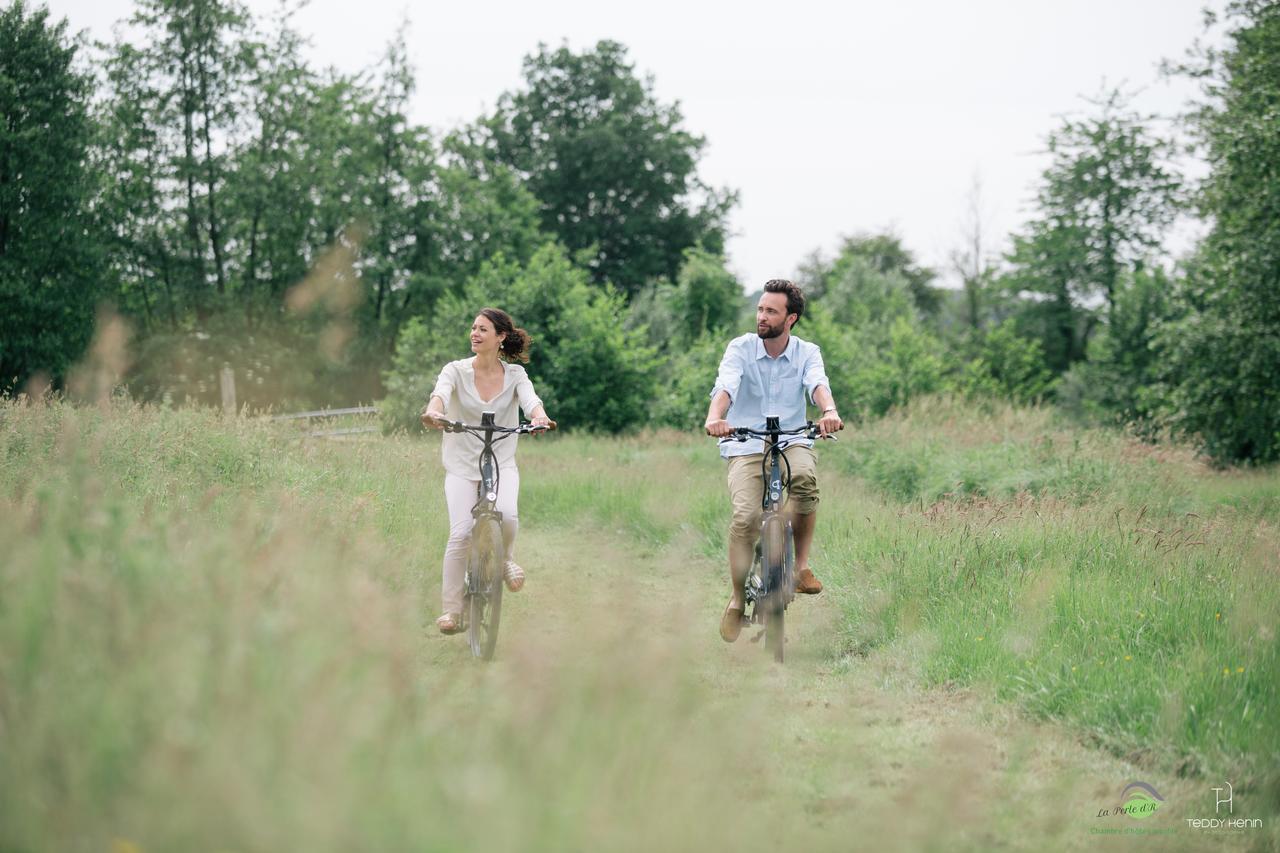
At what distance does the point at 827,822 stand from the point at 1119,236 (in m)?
44.7

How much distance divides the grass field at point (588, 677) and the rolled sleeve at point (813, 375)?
1.48 m

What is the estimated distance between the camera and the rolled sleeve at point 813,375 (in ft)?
19.9

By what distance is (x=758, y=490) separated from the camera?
240 inches

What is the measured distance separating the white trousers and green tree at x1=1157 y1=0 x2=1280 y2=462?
44.0 ft

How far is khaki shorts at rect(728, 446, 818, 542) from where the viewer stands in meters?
6.01

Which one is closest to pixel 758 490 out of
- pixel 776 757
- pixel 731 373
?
pixel 731 373

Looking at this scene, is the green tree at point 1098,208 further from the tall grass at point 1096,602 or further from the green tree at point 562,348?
the tall grass at point 1096,602

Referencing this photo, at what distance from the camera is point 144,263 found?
108ft

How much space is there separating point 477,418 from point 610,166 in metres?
38.5

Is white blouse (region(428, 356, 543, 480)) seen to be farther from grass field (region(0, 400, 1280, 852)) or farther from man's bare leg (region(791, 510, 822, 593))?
man's bare leg (region(791, 510, 822, 593))

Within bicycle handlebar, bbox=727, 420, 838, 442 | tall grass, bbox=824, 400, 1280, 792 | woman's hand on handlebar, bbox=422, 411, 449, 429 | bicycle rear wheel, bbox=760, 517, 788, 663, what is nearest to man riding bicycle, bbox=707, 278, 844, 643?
bicycle handlebar, bbox=727, 420, 838, 442

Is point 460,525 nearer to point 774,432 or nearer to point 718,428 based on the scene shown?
point 718,428

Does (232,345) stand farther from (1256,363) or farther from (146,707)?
(146,707)

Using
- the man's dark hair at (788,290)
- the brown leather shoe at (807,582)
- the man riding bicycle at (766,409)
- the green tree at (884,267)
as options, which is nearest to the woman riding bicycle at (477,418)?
the man riding bicycle at (766,409)
